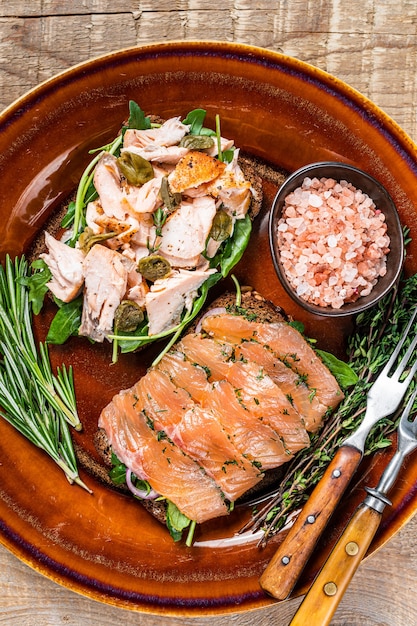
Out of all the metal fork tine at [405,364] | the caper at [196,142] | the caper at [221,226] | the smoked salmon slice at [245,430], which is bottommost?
the smoked salmon slice at [245,430]

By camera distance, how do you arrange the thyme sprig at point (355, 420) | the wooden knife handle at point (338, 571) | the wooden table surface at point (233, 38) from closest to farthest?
the wooden knife handle at point (338, 571) → the thyme sprig at point (355, 420) → the wooden table surface at point (233, 38)

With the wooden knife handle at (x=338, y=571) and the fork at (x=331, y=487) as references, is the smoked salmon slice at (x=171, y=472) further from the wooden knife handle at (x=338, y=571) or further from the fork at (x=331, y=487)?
the wooden knife handle at (x=338, y=571)

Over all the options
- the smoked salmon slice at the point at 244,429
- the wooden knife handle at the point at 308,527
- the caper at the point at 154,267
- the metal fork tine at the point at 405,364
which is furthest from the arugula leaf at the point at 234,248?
the wooden knife handle at the point at 308,527

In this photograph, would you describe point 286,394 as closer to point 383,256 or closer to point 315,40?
point 383,256

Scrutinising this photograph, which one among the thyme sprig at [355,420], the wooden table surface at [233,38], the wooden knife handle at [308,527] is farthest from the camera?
the wooden table surface at [233,38]

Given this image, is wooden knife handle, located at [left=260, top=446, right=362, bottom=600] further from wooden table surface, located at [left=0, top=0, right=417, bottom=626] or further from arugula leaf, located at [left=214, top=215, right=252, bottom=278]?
arugula leaf, located at [left=214, top=215, right=252, bottom=278]

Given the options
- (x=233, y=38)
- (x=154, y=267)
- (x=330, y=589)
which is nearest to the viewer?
(x=330, y=589)

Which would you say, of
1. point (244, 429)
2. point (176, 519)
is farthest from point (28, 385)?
point (244, 429)

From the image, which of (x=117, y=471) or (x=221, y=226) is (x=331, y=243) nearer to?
(x=221, y=226)
